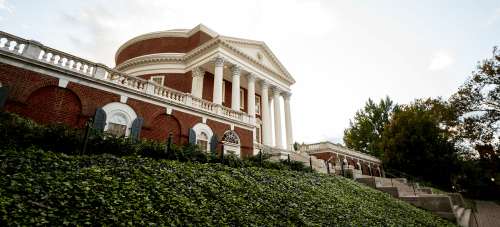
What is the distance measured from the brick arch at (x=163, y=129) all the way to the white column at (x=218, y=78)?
8.73m

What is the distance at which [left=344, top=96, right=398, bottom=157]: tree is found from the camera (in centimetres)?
4595

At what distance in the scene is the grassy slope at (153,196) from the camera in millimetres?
4066

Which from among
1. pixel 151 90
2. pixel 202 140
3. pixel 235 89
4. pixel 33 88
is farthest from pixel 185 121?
pixel 235 89

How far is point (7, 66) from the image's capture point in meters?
9.88

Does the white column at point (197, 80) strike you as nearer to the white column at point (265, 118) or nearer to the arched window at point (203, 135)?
the white column at point (265, 118)

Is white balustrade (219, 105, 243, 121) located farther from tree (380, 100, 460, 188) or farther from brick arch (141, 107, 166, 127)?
tree (380, 100, 460, 188)

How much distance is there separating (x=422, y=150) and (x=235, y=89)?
1014 inches

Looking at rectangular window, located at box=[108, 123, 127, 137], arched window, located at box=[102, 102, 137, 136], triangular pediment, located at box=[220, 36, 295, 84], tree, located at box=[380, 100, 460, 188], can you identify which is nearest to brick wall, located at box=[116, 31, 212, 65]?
triangular pediment, located at box=[220, 36, 295, 84]

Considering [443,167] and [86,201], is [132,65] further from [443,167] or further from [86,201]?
[443,167]

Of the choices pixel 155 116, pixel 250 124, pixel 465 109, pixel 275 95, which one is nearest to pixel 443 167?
pixel 465 109

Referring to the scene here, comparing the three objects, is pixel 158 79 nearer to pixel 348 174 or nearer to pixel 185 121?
pixel 185 121

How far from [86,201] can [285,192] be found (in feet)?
19.6

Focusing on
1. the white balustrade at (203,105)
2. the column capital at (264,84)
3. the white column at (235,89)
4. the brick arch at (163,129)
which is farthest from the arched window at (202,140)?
the column capital at (264,84)

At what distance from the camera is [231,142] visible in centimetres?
1756
